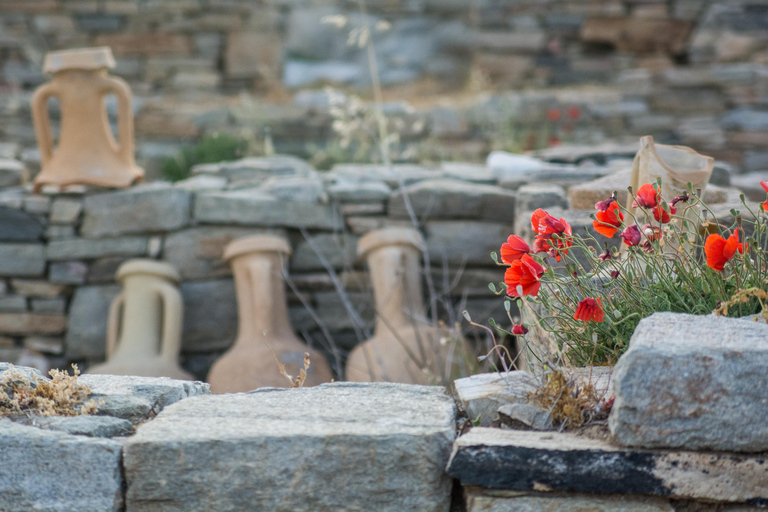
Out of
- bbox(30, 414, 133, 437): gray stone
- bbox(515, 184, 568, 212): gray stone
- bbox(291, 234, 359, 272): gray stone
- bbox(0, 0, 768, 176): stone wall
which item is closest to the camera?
bbox(30, 414, 133, 437): gray stone

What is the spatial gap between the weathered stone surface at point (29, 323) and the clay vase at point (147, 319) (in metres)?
0.37

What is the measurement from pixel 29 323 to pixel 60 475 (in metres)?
2.54

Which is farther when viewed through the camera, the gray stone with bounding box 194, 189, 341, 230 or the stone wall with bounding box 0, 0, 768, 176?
the stone wall with bounding box 0, 0, 768, 176

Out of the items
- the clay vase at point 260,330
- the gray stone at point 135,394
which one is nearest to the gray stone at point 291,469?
the gray stone at point 135,394

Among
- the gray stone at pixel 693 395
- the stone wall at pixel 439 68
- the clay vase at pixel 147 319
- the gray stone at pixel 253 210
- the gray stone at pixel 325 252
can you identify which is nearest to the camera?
the gray stone at pixel 693 395

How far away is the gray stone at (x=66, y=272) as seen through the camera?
3416mm

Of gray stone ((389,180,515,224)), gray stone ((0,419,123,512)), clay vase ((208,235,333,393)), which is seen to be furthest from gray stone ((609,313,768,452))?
gray stone ((389,180,515,224))

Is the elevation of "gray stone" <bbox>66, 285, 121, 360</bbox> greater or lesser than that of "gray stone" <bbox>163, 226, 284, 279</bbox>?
lesser

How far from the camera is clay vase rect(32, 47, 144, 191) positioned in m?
3.36

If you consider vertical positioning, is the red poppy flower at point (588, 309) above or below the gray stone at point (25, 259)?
below

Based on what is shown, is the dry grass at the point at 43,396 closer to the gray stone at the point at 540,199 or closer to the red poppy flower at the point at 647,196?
the red poppy flower at the point at 647,196

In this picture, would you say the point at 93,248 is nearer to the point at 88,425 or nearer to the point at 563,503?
the point at 88,425

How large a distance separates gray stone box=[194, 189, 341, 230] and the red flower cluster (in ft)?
6.55

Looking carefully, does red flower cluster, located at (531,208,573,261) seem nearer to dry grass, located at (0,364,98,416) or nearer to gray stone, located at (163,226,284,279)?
dry grass, located at (0,364,98,416)
